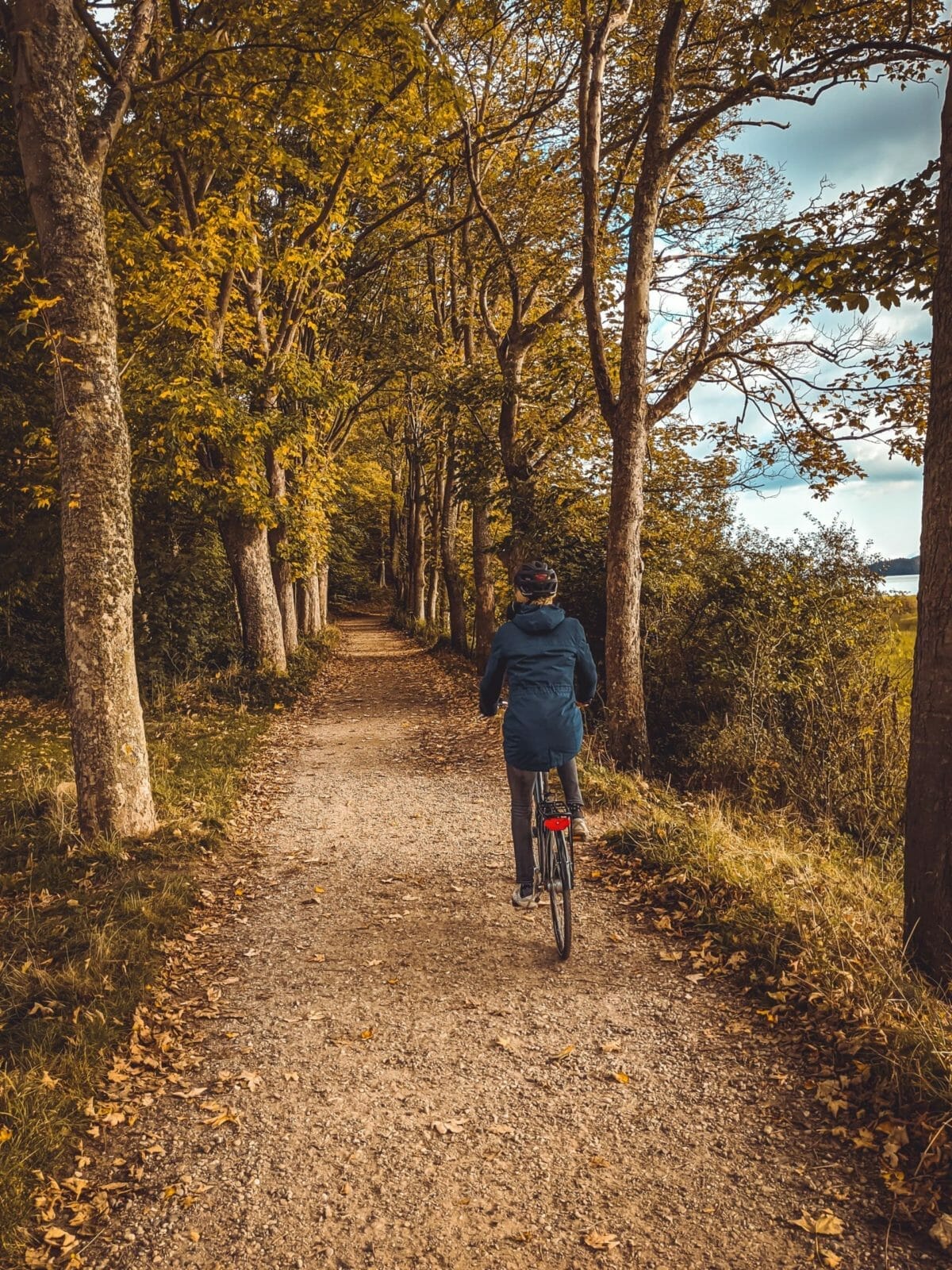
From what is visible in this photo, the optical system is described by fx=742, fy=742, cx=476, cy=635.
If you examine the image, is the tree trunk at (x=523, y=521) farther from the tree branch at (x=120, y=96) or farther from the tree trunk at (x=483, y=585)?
the tree branch at (x=120, y=96)

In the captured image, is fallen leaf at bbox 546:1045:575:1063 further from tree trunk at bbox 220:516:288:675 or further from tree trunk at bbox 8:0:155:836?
tree trunk at bbox 220:516:288:675

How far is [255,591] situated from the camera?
15367 mm

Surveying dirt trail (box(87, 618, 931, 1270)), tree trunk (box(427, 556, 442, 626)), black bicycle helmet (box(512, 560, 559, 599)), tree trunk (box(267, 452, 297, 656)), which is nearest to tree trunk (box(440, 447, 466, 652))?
tree trunk (box(267, 452, 297, 656))

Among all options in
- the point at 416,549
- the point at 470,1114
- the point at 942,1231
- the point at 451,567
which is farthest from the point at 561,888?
the point at 416,549

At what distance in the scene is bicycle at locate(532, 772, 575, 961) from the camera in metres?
4.92

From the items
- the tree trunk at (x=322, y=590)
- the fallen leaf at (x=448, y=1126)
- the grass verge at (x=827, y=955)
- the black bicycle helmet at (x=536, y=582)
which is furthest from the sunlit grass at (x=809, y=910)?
the tree trunk at (x=322, y=590)

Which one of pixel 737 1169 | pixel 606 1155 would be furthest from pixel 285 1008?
pixel 737 1169

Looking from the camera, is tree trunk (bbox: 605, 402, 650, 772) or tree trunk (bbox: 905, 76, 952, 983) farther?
tree trunk (bbox: 605, 402, 650, 772)

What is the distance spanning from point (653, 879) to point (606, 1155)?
9.82 ft

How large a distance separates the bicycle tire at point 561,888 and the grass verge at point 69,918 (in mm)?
2757

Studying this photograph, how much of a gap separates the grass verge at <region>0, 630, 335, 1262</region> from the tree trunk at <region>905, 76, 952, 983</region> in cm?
467

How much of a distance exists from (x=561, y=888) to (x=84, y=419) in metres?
5.72

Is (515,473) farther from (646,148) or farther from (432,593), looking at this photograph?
(432,593)

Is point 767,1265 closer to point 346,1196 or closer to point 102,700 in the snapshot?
point 346,1196
